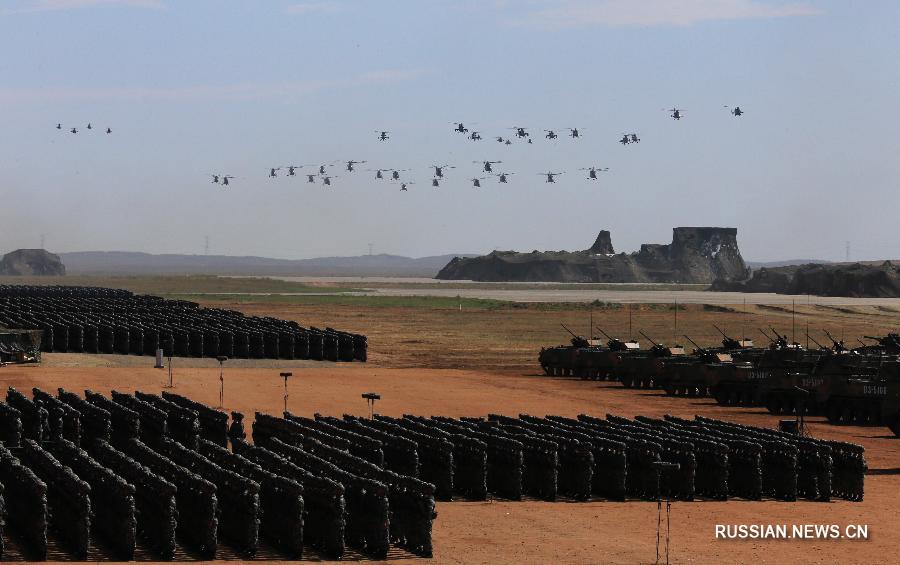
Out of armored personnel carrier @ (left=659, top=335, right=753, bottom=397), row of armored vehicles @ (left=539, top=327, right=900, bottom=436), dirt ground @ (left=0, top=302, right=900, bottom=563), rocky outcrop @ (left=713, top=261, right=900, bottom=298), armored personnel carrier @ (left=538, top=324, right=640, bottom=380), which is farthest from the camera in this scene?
rocky outcrop @ (left=713, top=261, right=900, bottom=298)

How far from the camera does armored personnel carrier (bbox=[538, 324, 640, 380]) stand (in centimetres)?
6159

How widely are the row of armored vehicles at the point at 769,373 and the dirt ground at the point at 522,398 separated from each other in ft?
3.15

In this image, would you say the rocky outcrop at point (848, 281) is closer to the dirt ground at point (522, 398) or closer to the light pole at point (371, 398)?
the dirt ground at point (522, 398)

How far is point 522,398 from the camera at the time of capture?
172 ft

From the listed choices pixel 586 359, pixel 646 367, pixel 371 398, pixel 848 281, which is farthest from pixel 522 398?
pixel 848 281

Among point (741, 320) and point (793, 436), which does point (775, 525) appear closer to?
point (793, 436)

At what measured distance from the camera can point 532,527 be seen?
26766mm

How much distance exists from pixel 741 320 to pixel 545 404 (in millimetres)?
63095

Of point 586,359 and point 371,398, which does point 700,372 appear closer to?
point 586,359

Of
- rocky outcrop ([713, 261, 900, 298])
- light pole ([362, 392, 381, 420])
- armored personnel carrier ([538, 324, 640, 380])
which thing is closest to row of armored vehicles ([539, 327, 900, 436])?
armored personnel carrier ([538, 324, 640, 380])

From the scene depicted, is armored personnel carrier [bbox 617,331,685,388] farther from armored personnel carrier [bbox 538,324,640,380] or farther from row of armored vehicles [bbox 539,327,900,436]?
armored personnel carrier [bbox 538,324,640,380]

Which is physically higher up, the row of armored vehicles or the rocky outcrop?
the rocky outcrop

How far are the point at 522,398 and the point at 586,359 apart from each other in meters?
10.8

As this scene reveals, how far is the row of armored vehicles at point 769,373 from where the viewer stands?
155 feet
